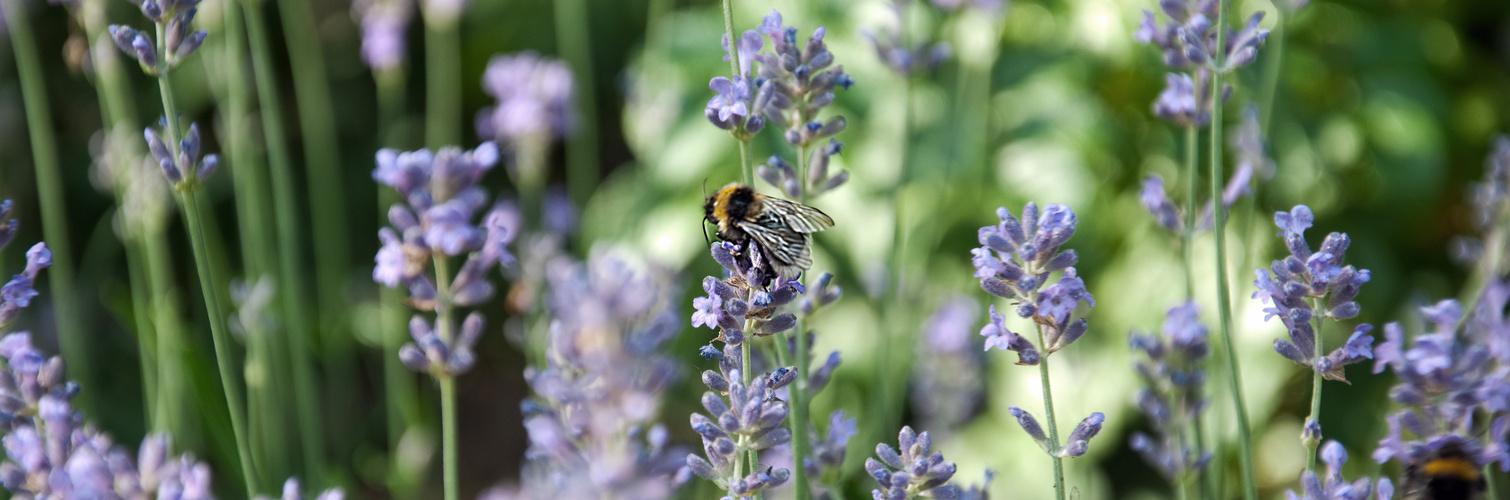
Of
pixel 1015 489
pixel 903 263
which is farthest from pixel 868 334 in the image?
pixel 1015 489

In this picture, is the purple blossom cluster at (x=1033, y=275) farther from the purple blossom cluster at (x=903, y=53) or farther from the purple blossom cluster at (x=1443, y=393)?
the purple blossom cluster at (x=903, y=53)

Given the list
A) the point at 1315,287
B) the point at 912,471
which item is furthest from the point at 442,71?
the point at 1315,287

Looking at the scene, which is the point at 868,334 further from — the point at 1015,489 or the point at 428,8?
the point at 428,8

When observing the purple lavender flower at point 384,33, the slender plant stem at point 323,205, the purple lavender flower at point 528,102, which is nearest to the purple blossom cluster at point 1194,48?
the purple lavender flower at point 528,102

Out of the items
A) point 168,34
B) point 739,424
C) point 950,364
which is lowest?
point 950,364

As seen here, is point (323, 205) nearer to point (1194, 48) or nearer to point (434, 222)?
point (434, 222)
